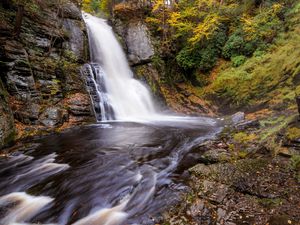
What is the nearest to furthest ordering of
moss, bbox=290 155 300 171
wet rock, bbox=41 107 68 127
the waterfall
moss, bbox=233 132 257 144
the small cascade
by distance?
moss, bbox=290 155 300 171 < moss, bbox=233 132 257 144 < wet rock, bbox=41 107 68 127 < the small cascade < the waterfall

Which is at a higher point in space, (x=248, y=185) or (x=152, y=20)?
(x=152, y=20)

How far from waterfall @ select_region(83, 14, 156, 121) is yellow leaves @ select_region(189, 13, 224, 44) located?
4150mm

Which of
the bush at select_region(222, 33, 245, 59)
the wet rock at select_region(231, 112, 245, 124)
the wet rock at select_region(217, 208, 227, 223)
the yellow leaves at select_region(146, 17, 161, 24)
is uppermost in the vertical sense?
the yellow leaves at select_region(146, 17, 161, 24)

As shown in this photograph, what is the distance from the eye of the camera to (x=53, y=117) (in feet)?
28.6

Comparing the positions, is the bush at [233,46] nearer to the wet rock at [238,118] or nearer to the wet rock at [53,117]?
the wet rock at [238,118]

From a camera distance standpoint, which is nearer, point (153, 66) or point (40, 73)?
point (40, 73)

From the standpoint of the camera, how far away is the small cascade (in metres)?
10.6

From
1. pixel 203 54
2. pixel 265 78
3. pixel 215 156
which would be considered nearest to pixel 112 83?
pixel 203 54

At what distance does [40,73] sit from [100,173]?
6.52m

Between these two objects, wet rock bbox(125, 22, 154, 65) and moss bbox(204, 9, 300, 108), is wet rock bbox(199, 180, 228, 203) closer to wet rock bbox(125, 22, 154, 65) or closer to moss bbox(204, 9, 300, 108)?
moss bbox(204, 9, 300, 108)

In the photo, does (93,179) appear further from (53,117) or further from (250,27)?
(250,27)

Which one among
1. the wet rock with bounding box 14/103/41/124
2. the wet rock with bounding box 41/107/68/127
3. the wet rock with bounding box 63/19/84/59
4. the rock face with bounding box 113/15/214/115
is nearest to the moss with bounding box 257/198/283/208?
the wet rock with bounding box 41/107/68/127

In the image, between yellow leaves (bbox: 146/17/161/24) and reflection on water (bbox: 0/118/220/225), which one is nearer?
reflection on water (bbox: 0/118/220/225)

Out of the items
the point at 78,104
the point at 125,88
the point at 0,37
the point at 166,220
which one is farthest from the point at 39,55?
the point at 166,220
